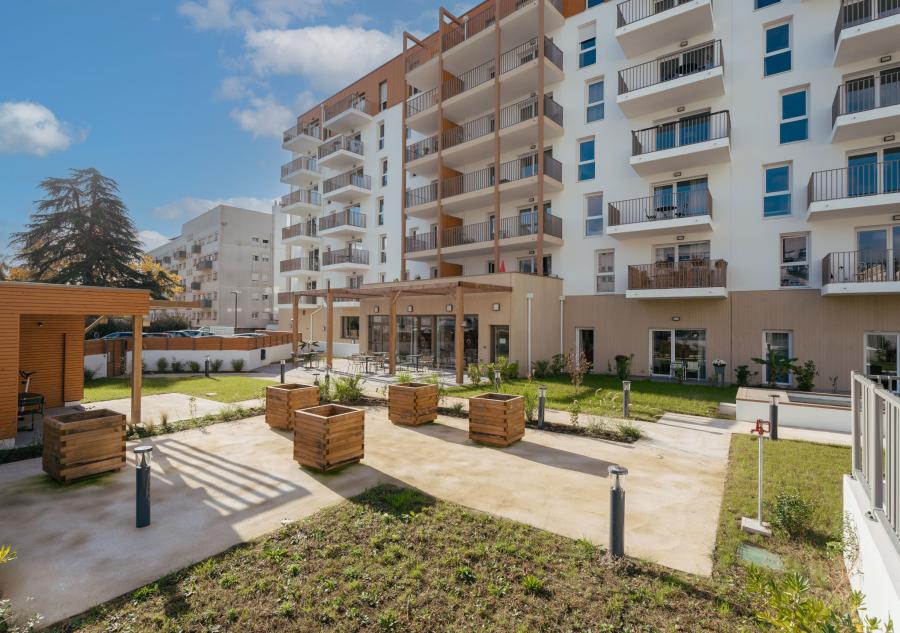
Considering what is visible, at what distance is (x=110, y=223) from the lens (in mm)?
33438

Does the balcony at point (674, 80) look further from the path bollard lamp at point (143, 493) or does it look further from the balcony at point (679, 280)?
the path bollard lamp at point (143, 493)

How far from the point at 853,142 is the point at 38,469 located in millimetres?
25148

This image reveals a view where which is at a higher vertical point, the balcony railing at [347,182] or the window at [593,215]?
the balcony railing at [347,182]

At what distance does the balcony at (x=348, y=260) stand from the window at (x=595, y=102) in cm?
1802

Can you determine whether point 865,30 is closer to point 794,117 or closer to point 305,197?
point 794,117

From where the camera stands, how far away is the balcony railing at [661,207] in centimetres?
1825

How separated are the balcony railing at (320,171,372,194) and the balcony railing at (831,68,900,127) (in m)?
26.7

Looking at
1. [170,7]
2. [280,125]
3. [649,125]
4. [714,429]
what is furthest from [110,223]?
[714,429]

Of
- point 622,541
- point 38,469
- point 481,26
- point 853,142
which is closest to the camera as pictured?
point 622,541

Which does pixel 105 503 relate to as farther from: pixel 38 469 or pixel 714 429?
pixel 714 429

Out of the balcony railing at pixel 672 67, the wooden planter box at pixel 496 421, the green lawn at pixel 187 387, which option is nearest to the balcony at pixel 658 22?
the balcony railing at pixel 672 67

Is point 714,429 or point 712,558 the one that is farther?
point 714,429

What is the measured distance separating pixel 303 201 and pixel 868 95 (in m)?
36.0

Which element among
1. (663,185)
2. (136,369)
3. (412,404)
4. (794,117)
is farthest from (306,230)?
(794,117)
